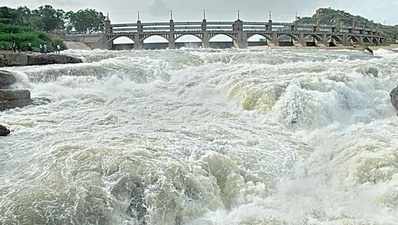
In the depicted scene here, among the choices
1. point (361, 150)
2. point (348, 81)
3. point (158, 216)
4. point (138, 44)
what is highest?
point (138, 44)

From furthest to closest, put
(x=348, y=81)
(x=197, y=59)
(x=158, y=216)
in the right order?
(x=197, y=59) → (x=348, y=81) → (x=158, y=216)

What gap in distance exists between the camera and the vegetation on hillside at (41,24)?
36.2 metres

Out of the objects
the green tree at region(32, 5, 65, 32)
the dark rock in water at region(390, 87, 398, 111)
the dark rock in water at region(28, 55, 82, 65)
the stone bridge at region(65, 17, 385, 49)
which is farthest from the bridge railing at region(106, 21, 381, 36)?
the dark rock in water at region(390, 87, 398, 111)

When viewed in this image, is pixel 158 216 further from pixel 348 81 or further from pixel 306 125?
pixel 348 81

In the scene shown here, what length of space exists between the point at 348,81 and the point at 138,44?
133 feet

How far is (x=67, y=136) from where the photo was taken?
11.2 meters

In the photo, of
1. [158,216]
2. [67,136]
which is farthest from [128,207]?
[67,136]

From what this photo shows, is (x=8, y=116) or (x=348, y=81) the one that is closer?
(x=8, y=116)

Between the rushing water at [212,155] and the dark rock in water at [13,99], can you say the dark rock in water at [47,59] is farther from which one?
the dark rock in water at [13,99]

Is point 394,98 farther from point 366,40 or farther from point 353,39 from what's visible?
point 366,40

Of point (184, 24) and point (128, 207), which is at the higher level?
point (184, 24)

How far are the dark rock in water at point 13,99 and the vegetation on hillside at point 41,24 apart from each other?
19152mm

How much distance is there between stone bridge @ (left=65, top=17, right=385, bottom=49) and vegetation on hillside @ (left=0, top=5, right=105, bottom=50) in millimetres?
5971

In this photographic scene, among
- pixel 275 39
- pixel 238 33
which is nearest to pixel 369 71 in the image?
pixel 238 33
